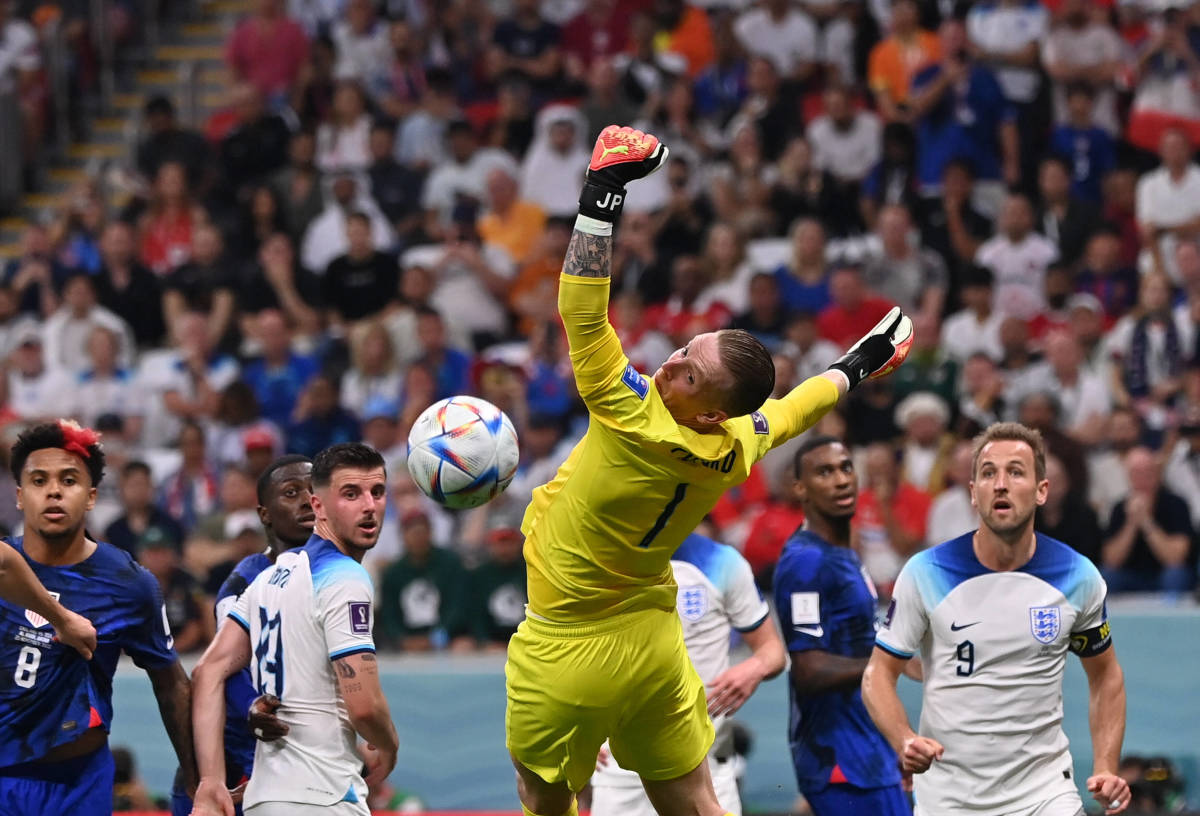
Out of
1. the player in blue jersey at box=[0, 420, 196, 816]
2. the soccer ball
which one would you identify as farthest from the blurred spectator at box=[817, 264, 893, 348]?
the player in blue jersey at box=[0, 420, 196, 816]

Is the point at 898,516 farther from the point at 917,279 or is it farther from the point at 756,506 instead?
the point at 917,279

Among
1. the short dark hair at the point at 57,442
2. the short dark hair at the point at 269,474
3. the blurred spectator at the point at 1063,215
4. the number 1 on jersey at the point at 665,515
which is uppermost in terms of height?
the blurred spectator at the point at 1063,215

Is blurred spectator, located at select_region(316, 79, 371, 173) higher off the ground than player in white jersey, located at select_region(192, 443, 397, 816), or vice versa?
blurred spectator, located at select_region(316, 79, 371, 173)

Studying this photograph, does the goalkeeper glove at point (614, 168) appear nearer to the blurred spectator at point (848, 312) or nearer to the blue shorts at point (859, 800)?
the blue shorts at point (859, 800)

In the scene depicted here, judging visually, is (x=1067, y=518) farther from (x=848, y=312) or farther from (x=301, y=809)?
(x=301, y=809)

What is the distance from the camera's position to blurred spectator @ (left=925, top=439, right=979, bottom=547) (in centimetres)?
1237

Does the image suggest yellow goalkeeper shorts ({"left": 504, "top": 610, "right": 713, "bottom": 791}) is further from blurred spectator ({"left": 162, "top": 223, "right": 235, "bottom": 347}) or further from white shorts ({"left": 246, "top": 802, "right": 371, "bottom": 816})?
blurred spectator ({"left": 162, "top": 223, "right": 235, "bottom": 347})

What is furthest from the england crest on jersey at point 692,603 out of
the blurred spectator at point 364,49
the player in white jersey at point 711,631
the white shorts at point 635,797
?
the blurred spectator at point 364,49

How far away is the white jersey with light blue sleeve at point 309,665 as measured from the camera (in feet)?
21.9

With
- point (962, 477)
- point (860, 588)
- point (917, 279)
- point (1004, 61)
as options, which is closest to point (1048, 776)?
point (860, 588)

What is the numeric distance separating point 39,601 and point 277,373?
9373 mm

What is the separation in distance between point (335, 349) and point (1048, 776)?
9.82 m

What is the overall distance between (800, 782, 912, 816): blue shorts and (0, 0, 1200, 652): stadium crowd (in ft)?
13.6

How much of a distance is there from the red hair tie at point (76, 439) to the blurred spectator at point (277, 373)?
839cm
